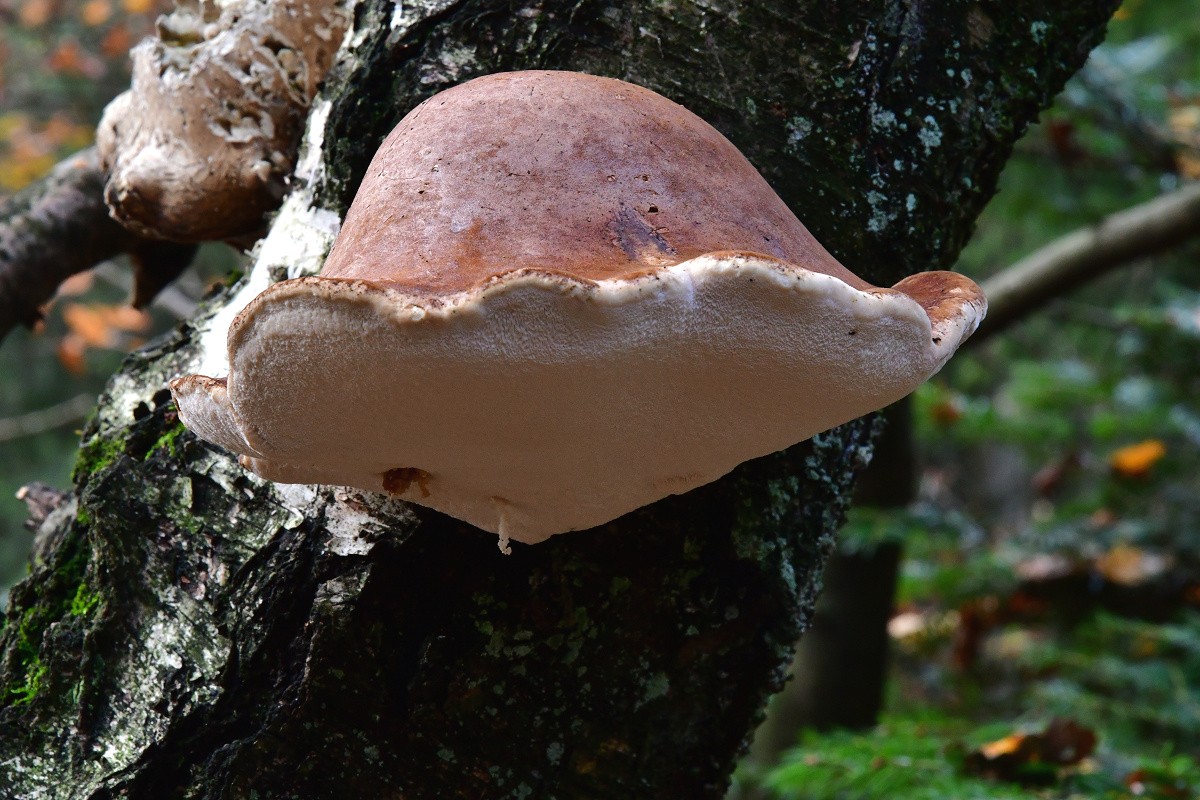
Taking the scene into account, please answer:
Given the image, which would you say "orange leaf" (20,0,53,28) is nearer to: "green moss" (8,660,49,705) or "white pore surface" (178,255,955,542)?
"green moss" (8,660,49,705)

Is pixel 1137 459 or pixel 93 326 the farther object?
pixel 93 326

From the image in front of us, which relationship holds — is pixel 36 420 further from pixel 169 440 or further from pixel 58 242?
pixel 169 440

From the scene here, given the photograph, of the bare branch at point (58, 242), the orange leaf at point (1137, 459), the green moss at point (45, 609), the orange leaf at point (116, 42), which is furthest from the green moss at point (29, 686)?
the orange leaf at point (116, 42)

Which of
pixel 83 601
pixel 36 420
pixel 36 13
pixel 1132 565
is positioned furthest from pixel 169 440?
pixel 36 13

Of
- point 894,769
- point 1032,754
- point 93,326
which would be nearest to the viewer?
point 894,769

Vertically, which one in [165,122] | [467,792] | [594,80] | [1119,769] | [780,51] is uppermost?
[165,122]

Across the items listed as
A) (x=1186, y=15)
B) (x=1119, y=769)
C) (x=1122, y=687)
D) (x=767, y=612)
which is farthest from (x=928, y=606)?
(x=767, y=612)

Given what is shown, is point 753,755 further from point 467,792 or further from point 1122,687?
point 467,792
